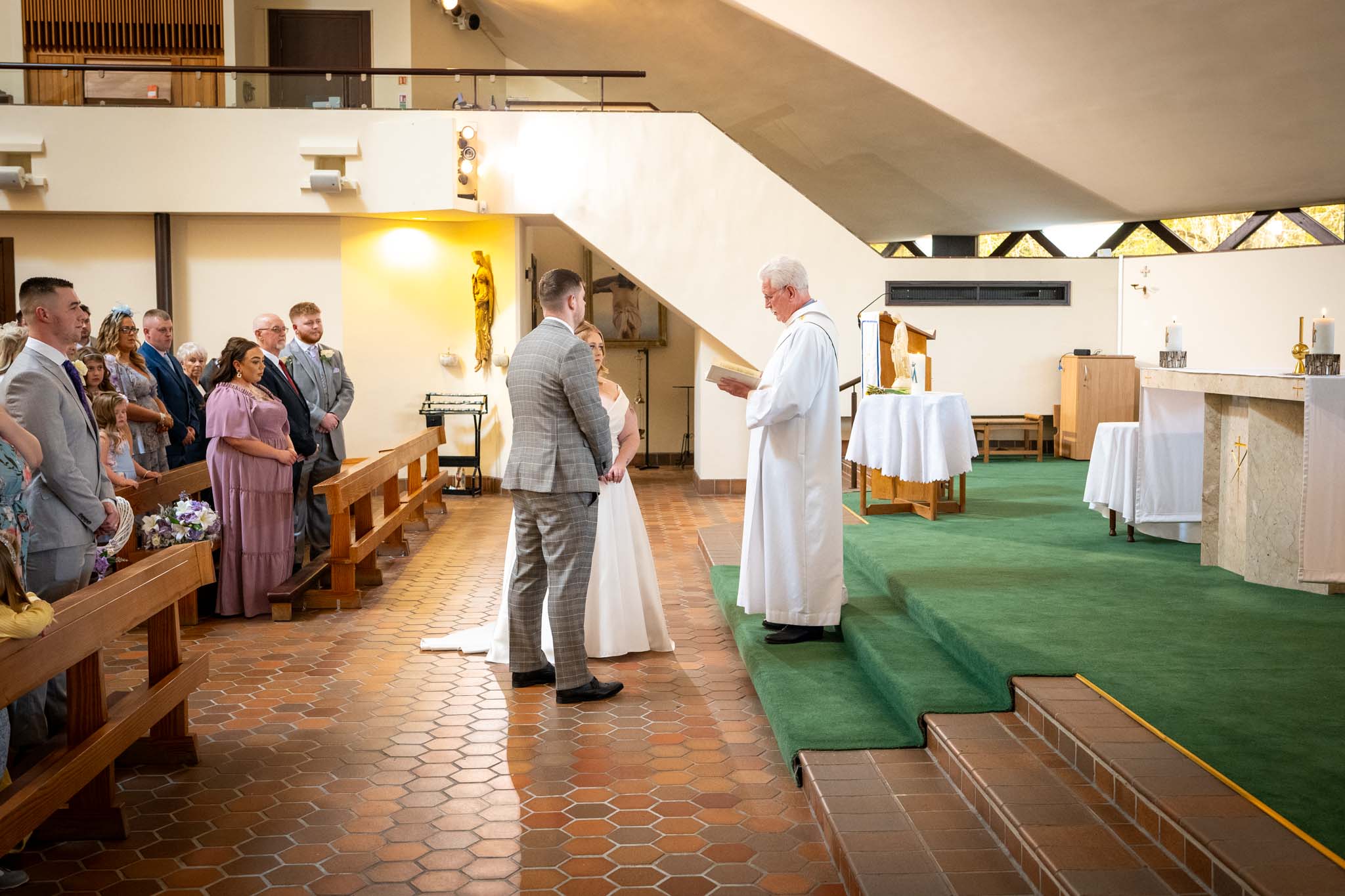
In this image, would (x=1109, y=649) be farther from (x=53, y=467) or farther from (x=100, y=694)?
(x=53, y=467)

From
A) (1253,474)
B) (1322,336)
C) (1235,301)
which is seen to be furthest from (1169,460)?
(1235,301)

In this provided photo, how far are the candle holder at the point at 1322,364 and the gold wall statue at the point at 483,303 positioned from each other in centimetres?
737

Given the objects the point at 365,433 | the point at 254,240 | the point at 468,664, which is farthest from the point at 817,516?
the point at 254,240

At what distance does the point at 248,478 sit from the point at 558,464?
2451 millimetres

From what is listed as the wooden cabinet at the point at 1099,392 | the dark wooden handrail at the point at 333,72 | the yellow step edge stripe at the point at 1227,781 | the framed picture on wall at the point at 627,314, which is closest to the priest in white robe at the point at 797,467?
the yellow step edge stripe at the point at 1227,781

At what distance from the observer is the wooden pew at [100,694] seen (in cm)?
279

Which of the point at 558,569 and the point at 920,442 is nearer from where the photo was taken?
the point at 558,569

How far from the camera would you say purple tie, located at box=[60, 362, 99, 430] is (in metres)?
3.62

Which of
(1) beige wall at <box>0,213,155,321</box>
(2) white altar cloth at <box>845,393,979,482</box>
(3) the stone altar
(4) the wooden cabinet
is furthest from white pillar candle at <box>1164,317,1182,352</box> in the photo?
(1) beige wall at <box>0,213,155,321</box>

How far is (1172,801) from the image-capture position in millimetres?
2662

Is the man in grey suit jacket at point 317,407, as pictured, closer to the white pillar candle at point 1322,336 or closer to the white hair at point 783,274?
the white hair at point 783,274

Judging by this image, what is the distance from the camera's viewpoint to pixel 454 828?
3348 mm

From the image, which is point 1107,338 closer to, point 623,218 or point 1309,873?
point 623,218

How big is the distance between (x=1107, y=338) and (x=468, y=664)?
8.00 meters
